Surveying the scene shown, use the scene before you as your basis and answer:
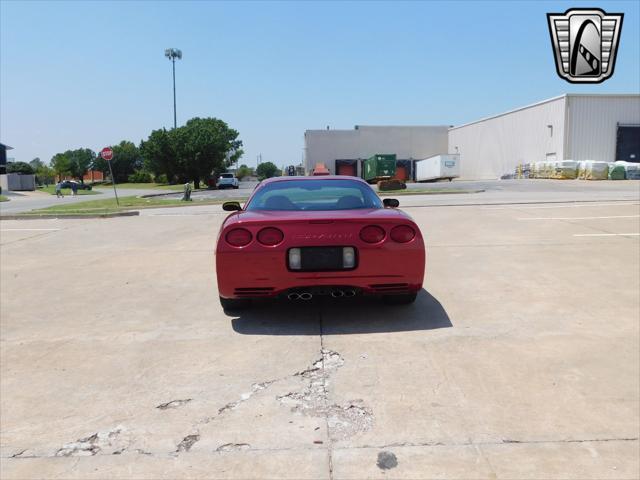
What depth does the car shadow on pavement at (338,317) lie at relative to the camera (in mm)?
4421

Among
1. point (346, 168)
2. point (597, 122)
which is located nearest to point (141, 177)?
point (346, 168)

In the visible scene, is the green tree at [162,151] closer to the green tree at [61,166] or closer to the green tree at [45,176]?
the green tree at [45,176]

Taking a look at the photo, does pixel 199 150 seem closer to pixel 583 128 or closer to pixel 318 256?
pixel 583 128

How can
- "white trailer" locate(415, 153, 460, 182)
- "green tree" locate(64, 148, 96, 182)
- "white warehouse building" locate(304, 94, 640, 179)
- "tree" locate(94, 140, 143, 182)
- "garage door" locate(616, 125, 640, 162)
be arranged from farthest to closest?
"green tree" locate(64, 148, 96, 182) → "tree" locate(94, 140, 143, 182) → "white trailer" locate(415, 153, 460, 182) → "garage door" locate(616, 125, 640, 162) → "white warehouse building" locate(304, 94, 640, 179)

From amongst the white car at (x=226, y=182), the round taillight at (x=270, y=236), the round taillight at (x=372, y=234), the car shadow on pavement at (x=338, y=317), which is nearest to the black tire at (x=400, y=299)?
the car shadow on pavement at (x=338, y=317)

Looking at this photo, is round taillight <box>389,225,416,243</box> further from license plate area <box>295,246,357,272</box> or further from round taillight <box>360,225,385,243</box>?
license plate area <box>295,246,357,272</box>

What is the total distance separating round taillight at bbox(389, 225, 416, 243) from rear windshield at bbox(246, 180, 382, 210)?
71 cm

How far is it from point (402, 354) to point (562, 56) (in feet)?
15.0

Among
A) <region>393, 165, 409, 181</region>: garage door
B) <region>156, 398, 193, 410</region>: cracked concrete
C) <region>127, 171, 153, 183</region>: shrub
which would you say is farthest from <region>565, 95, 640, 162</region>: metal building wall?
<region>127, 171, 153, 183</region>: shrub

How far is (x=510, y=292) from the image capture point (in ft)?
18.2

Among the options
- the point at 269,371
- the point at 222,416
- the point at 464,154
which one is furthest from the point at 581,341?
the point at 464,154

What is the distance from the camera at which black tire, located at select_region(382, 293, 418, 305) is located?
489 cm

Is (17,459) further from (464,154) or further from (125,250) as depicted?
(464,154)

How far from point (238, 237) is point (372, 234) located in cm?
110
